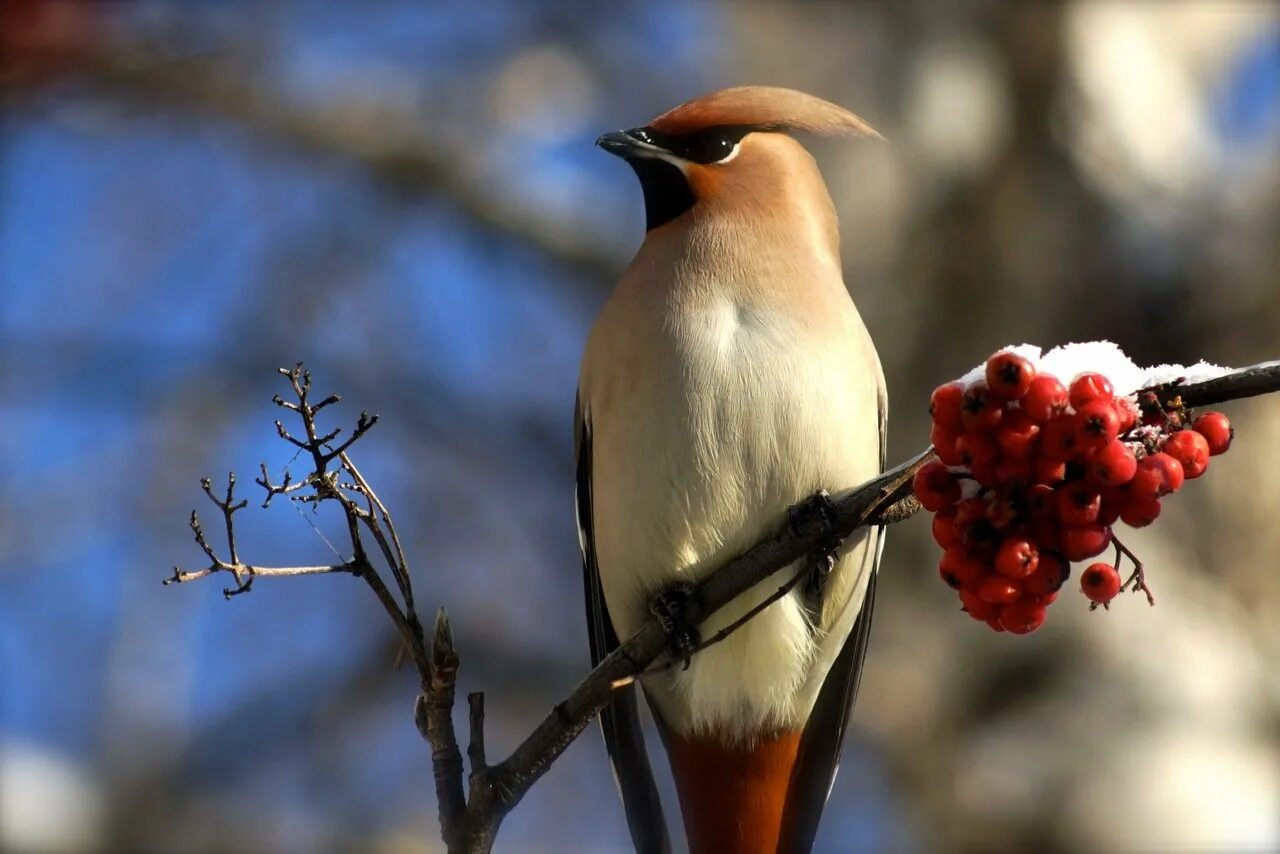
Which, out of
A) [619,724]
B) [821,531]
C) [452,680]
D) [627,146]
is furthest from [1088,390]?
[619,724]

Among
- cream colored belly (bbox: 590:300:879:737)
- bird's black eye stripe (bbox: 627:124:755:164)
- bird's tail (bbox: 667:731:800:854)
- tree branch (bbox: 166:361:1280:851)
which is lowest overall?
tree branch (bbox: 166:361:1280:851)

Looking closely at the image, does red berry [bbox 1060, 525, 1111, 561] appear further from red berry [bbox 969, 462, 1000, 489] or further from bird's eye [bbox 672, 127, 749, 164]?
bird's eye [bbox 672, 127, 749, 164]

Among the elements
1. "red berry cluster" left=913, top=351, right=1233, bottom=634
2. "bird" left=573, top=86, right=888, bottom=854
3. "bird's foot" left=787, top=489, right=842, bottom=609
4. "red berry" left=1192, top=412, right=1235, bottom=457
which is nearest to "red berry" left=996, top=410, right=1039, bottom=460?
"red berry cluster" left=913, top=351, right=1233, bottom=634

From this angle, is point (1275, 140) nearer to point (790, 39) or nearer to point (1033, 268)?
point (1033, 268)

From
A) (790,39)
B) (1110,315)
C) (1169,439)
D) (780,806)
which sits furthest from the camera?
(790,39)

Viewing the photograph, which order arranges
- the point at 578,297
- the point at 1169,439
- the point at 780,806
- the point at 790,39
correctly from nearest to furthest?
the point at 1169,439
the point at 780,806
the point at 578,297
the point at 790,39

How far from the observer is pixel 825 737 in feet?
10.9

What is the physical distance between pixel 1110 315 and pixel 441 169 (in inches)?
104

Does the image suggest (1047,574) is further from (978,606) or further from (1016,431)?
(1016,431)

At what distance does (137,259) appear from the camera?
919 centimetres

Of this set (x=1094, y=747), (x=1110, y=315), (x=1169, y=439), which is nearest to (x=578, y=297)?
(x=1110, y=315)

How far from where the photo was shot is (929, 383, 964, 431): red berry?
6.51 ft

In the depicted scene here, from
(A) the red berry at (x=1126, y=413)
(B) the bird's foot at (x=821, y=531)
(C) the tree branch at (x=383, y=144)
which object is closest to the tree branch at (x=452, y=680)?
(A) the red berry at (x=1126, y=413)

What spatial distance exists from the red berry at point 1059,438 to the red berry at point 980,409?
61 mm
